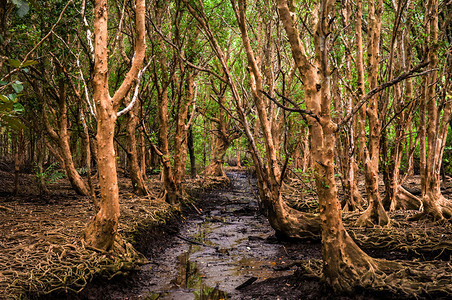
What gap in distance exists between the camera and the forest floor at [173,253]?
18.0 feet

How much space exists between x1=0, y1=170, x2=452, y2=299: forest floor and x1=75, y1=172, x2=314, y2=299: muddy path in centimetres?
2

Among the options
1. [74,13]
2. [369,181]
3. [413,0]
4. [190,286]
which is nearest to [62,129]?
[74,13]

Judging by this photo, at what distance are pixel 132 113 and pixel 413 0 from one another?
31.1 ft

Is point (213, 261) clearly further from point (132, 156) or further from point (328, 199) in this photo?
point (132, 156)

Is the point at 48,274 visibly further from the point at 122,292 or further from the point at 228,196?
the point at 228,196

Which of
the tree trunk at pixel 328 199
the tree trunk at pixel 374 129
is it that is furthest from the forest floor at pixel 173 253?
the tree trunk at pixel 374 129

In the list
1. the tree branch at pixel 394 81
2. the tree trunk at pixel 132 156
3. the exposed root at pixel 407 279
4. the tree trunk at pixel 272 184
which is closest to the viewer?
the tree branch at pixel 394 81

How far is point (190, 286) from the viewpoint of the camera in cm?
680

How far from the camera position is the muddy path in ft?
21.0

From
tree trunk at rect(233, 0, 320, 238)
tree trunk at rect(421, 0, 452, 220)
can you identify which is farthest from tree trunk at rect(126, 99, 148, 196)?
tree trunk at rect(421, 0, 452, 220)

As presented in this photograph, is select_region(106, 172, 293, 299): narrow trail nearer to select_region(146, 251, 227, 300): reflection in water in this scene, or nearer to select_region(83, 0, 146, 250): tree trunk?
select_region(146, 251, 227, 300): reflection in water

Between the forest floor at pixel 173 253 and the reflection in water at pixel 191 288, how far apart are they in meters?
0.02

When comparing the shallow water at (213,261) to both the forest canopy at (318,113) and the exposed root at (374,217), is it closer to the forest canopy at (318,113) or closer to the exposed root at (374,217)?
the forest canopy at (318,113)

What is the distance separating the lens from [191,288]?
6691mm
